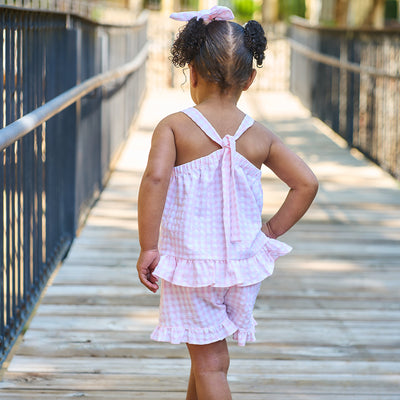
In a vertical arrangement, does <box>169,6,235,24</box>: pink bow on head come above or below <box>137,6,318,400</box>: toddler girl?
above

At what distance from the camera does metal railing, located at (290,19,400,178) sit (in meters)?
8.21

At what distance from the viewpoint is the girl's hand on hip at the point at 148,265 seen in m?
2.46

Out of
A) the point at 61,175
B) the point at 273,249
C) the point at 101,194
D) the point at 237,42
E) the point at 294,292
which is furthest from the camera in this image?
the point at 101,194

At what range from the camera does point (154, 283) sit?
2492 millimetres

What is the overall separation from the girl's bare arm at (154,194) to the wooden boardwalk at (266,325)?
0.88m

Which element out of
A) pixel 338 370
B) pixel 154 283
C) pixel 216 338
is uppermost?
pixel 154 283

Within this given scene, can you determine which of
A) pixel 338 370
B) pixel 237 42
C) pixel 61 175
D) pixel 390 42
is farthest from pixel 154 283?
pixel 390 42

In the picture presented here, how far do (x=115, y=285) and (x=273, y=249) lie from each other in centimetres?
209

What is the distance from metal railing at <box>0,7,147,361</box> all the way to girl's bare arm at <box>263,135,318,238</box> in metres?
0.88

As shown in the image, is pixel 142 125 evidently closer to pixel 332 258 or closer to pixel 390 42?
pixel 390 42

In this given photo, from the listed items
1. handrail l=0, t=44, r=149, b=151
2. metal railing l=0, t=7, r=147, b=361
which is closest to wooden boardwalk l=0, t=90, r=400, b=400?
metal railing l=0, t=7, r=147, b=361

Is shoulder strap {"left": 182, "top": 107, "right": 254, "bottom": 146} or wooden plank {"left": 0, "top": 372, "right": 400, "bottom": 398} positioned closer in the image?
shoulder strap {"left": 182, "top": 107, "right": 254, "bottom": 146}

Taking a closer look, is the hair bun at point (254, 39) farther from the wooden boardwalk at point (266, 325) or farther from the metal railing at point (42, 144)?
the wooden boardwalk at point (266, 325)

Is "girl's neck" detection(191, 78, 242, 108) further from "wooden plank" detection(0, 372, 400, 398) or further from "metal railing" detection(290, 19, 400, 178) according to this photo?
"metal railing" detection(290, 19, 400, 178)
